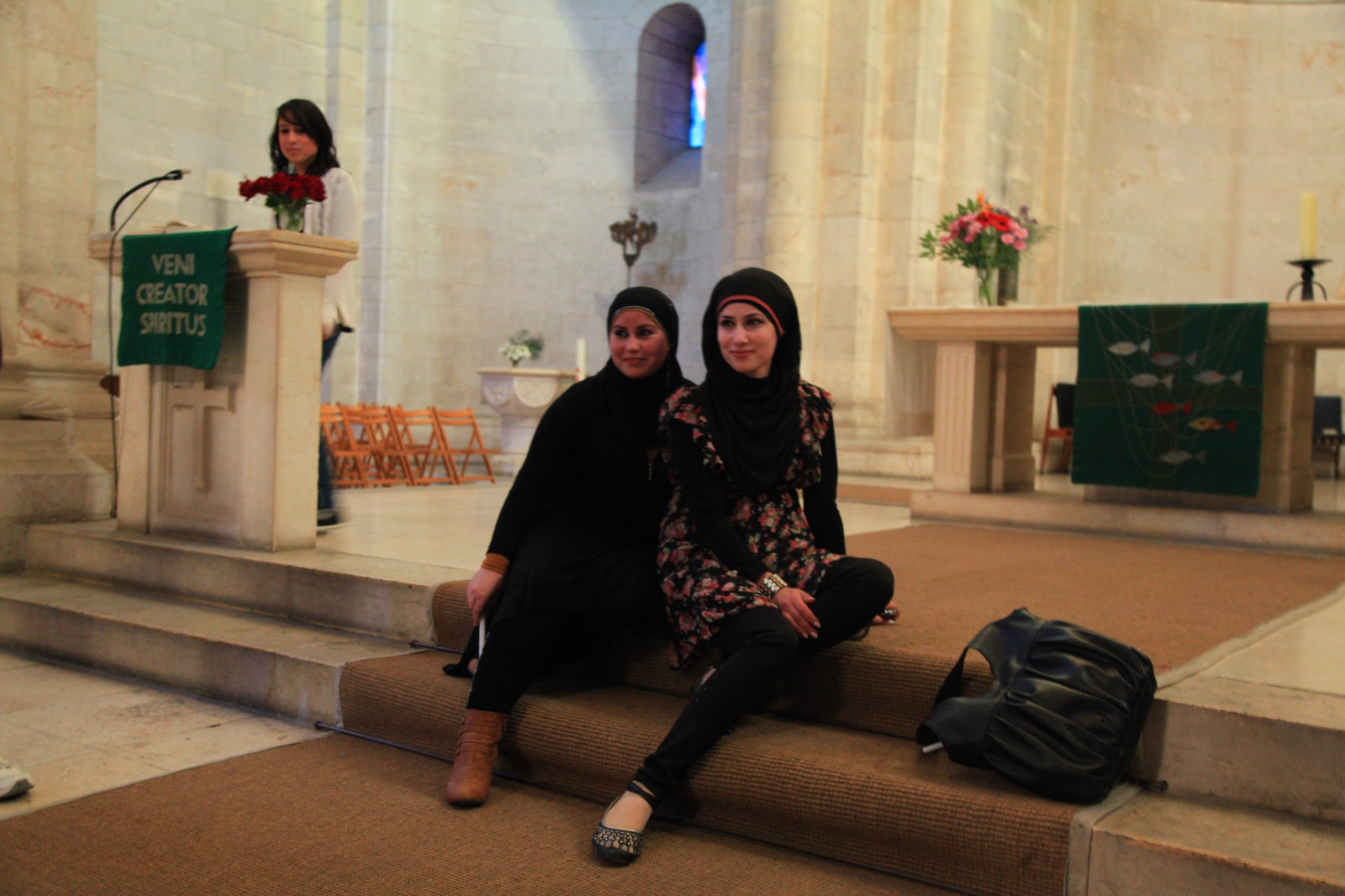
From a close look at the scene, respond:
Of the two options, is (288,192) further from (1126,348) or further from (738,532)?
(1126,348)

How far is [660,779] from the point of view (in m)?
2.74

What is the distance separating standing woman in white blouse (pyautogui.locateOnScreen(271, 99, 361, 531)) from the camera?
16.4 ft

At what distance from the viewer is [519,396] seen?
10609 millimetres

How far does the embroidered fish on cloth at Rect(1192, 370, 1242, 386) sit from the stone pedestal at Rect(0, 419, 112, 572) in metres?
Result: 5.21

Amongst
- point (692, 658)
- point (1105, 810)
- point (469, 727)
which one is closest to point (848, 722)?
point (692, 658)

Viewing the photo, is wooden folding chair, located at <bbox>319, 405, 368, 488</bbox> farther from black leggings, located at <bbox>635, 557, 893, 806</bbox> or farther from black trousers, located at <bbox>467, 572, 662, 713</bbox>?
black leggings, located at <bbox>635, 557, 893, 806</bbox>

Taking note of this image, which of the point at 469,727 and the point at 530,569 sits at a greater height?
the point at 530,569

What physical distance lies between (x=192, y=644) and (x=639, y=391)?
1906 mm

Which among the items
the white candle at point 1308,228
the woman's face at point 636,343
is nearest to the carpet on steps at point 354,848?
the woman's face at point 636,343

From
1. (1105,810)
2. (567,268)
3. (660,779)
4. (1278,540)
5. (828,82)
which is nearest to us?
(1105,810)

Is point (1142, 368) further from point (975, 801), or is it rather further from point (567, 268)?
point (567, 268)

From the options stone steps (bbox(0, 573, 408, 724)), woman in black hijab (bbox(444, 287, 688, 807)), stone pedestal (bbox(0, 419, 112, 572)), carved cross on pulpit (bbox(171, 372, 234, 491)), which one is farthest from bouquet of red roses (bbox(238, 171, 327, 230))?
woman in black hijab (bbox(444, 287, 688, 807))

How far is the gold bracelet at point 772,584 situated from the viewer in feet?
9.86

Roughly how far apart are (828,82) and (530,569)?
25.6 feet
